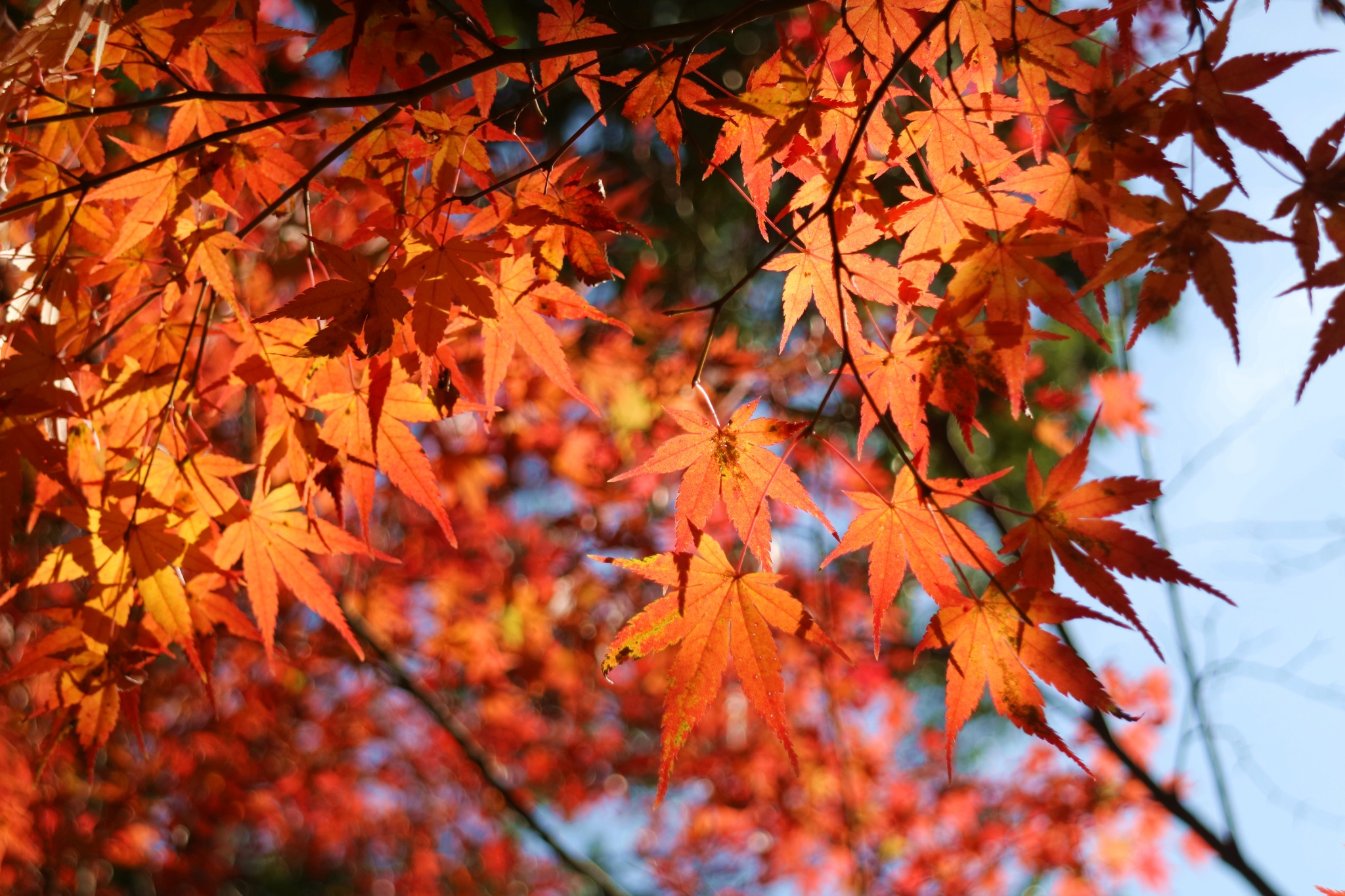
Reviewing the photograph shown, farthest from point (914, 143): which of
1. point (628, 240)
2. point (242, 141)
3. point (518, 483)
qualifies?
point (628, 240)

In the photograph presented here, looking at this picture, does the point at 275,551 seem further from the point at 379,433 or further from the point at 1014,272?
the point at 1014,272

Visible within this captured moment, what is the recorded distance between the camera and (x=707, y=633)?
105 centimetres

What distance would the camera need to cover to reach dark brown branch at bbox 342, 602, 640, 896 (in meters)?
2.61

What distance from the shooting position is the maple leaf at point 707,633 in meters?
1.00

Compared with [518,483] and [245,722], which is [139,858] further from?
[518,483]

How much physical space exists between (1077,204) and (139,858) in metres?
6.05

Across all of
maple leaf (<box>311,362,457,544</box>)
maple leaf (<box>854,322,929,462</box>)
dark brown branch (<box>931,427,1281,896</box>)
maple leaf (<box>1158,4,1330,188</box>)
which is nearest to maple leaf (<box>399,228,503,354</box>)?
maple leaf (<box>311,362,457,544</box>)

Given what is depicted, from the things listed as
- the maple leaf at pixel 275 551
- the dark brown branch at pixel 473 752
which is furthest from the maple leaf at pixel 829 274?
the dark brown branch at pixel 473 752

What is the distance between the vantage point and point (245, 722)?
5.04m

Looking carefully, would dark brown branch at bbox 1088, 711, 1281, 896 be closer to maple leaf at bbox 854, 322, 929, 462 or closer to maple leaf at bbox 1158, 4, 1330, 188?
maple leaf at bbox 854, 322, 929, 462

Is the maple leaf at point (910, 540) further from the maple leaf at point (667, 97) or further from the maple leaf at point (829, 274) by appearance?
the maple leaf at point (667, 97)

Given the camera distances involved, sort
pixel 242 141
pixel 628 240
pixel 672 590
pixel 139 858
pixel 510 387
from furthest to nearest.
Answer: pixel 628 240
pixel 139 858
pixel 510 387
pixel 242 141
pixel 672 590

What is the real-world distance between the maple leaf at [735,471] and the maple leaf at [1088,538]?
29 centimetres

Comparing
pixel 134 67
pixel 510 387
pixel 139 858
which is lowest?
pixel 139 858
